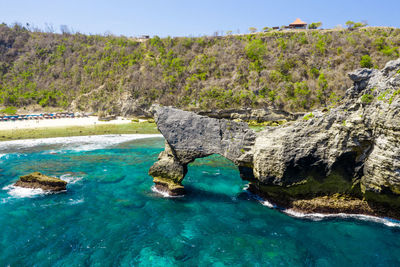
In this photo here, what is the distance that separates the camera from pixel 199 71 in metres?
69.6

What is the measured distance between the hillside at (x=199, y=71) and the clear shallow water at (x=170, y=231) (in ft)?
148

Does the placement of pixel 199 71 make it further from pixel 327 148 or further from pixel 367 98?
pixel 367 98

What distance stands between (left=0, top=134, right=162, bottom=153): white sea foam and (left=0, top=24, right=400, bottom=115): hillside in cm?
2648

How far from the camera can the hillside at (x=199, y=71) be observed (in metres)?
57.6

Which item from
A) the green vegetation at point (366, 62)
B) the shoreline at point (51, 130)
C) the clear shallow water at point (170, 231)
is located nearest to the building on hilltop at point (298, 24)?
the green vegetation at point (366, 62)

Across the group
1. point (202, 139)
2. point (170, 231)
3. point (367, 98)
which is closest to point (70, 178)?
point (170, 231)

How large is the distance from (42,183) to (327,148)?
57.7 ft

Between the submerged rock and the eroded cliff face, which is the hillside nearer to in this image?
the eroded cliff face

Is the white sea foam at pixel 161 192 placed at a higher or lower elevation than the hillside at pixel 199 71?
lower

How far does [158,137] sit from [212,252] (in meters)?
28.7

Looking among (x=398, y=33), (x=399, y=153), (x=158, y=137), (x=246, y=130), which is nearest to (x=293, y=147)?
(x=246, y=130)

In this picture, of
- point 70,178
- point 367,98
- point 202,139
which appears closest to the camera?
point 367,98

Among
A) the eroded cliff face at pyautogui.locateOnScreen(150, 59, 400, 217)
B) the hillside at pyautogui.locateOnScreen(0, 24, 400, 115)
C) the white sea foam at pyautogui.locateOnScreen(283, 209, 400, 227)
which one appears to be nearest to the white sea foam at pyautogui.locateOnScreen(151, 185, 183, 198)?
the eroded cliff face at pyautogui.locateOnScreen(150, 59, 400, 217)

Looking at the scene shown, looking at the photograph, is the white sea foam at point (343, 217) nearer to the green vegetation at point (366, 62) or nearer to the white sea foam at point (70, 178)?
the white sea foam at point (70, 178)
